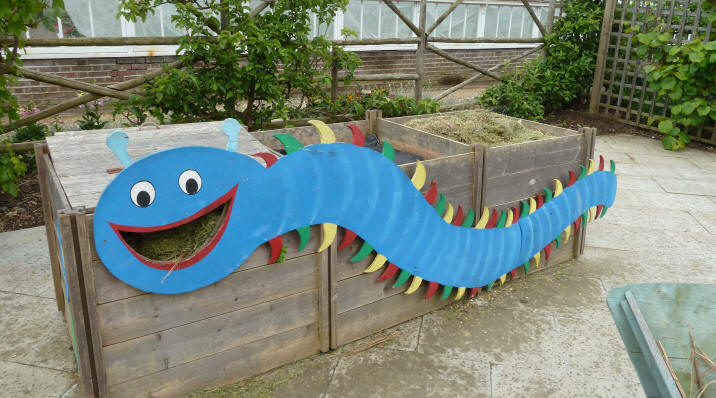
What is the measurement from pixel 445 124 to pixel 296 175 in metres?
1.73

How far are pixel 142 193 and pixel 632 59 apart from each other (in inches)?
306

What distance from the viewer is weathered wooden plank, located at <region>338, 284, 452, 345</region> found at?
2971mm

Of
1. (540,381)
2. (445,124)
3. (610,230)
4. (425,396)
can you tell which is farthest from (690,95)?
(425,396)

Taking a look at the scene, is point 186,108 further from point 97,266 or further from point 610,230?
point 610,230

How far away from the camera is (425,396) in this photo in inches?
103

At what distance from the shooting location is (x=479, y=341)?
3.08 m

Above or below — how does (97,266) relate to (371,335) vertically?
above

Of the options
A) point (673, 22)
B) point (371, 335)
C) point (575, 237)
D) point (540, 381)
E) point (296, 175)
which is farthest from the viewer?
point (673, 22)

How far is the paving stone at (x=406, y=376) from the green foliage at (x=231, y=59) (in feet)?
9.82

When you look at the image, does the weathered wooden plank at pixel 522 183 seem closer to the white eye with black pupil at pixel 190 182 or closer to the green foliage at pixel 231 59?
the white eye with black pupil at pixel 190 182

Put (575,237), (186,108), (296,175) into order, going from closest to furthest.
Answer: (296,175) < (575,237) < (186,108)

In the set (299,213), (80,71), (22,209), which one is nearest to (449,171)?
(299,213)

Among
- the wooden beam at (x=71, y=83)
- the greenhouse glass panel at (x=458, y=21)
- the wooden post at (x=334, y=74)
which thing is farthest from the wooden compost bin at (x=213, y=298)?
the greenhouse glass panel at (x=458, y=21)

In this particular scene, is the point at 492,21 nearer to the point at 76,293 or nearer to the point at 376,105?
the point at 376,105
